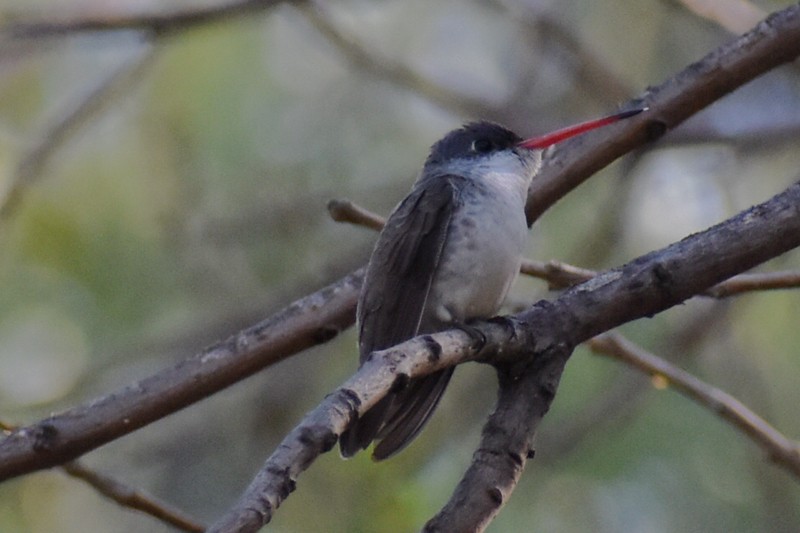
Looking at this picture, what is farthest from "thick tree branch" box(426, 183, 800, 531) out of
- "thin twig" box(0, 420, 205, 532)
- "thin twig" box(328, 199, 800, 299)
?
"thin twig" box(0, 420, 205, 532)

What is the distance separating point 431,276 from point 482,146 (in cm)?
99

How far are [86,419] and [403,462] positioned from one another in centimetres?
288

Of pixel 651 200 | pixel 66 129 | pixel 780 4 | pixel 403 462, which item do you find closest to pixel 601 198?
pixel 651 200

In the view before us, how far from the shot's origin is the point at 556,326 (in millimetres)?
3055

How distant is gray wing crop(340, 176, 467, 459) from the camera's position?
3719mm

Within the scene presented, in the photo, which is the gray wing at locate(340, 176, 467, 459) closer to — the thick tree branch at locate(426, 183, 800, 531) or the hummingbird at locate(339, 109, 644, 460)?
the hummingbird at locate(339, 109, 644, 460)

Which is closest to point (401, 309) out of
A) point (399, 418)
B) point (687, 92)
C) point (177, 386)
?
point (399, 418)

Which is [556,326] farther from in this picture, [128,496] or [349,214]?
[128,496]

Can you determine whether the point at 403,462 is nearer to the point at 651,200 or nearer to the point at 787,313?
the point at 651,200

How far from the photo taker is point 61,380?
21.0 ft

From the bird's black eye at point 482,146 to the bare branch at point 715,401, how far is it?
102 centimetres

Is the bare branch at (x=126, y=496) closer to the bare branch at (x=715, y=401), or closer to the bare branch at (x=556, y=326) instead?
the bare branch at (x=556, y=326)

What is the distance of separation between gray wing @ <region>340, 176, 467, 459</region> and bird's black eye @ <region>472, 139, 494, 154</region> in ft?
2.18

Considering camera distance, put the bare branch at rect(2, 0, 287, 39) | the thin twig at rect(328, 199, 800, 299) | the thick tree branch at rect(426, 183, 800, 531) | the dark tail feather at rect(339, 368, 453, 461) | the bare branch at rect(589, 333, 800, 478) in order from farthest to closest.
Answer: the bare branch at rect(2, 0, 287, 39), the bare branch at rect(589, 333, 800, 478), the dark tail feather at rect(339, 368, 453, 461), the thin twig at rect(328, 199, 800, 299), the thick tree branch at rect(426, 183, 800, 531)
